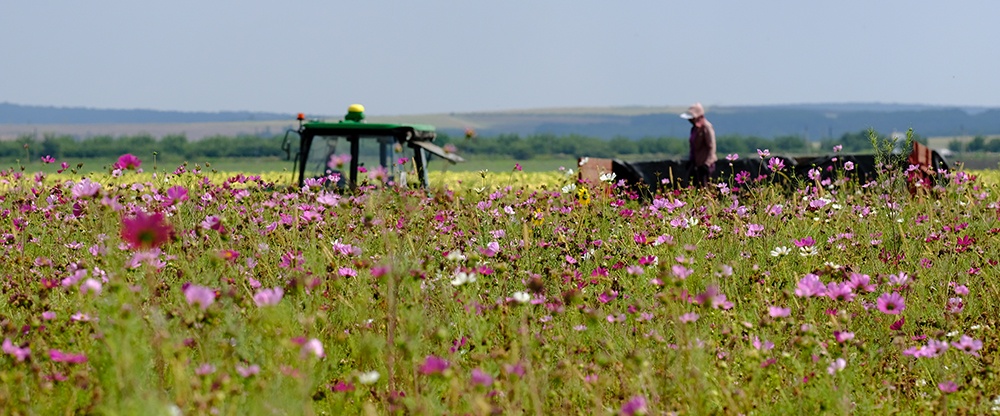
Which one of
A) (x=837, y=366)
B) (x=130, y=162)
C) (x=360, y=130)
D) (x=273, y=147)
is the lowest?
(x=273, y=147)

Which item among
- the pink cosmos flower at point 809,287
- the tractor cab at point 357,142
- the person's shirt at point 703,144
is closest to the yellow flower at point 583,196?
the pink cosmos flower at point 809,287

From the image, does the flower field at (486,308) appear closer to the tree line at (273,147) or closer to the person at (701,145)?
the person at (701,145)

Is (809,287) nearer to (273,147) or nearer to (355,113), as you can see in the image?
(355,113)

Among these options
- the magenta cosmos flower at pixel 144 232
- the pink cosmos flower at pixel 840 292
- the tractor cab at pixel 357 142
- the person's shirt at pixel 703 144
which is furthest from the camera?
the tractor cab at pixel 357 142

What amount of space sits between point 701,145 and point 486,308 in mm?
8381

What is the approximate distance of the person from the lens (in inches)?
472

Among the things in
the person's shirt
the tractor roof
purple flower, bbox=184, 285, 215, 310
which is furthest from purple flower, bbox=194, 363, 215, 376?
the tractor roof

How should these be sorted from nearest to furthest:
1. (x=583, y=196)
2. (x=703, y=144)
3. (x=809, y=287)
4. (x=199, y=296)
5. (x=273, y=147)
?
(x=199, y=296), (x=809, y=287), (x=583, y=196), (x=703, y=144), (x=273, y=147)

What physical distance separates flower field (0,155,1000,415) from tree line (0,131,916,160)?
186ft

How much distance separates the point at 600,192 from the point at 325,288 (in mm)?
3418

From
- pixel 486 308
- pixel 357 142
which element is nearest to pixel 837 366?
pixel 486 308

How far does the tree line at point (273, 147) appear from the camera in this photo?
79.3m

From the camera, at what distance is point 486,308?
402 centimetres

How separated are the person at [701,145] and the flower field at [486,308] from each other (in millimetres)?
4769
